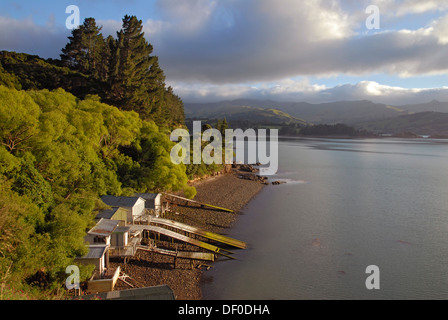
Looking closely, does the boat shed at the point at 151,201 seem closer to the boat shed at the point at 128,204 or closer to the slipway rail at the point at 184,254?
the boat shed at the point at 128,204

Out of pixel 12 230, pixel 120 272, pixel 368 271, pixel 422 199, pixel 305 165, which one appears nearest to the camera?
pixel 12 230

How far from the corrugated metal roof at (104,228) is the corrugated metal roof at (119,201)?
10.3ft

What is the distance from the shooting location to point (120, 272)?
18578mm

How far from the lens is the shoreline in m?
18.8

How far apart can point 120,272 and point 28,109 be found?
Result: 11.9 meters

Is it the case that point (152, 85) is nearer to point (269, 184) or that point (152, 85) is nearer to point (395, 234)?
point (269, 184)

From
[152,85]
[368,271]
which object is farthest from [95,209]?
[152,85]

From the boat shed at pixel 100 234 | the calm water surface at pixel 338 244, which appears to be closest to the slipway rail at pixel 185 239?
the calm water surface at pixel 338 244

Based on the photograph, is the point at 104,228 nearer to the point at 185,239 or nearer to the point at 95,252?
the point at 95,252

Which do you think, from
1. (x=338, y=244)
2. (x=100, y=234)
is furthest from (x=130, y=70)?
(x=338, y=244)

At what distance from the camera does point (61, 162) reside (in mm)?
20125

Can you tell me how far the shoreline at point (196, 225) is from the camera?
1875 cm

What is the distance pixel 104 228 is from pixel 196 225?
11111 millimetres

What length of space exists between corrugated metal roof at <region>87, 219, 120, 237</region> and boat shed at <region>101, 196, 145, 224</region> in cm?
300
